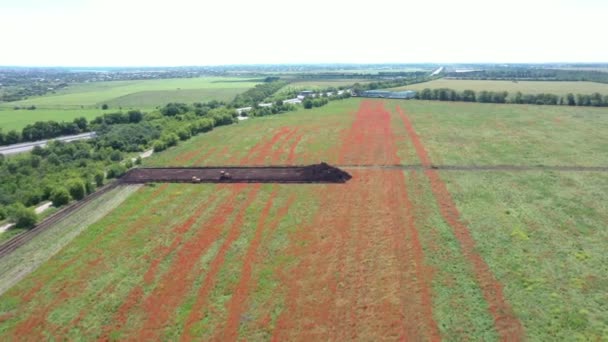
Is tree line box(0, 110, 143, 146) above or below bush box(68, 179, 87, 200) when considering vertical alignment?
above

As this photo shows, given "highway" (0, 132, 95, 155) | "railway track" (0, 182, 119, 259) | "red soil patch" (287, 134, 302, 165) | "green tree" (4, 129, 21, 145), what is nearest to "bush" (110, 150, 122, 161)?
"railway track" (0, 182, 119, 259)

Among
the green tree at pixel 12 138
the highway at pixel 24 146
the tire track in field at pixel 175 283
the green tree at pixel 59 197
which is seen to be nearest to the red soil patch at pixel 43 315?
the tire track in field at pixel 175 283

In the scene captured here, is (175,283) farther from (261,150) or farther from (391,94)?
(391,94)

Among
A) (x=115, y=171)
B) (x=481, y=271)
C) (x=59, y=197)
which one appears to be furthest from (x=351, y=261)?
(x=115, y=171)

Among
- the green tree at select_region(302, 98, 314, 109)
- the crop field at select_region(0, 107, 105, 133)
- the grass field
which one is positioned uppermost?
the grass field

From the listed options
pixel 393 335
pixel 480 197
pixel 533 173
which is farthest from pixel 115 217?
pixel 533 173

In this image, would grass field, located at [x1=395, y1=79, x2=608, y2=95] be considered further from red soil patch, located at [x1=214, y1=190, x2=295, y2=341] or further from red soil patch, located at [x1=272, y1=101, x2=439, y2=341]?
red soil patch, located at [x1=214, y1=190, x2=295, y2=341]
